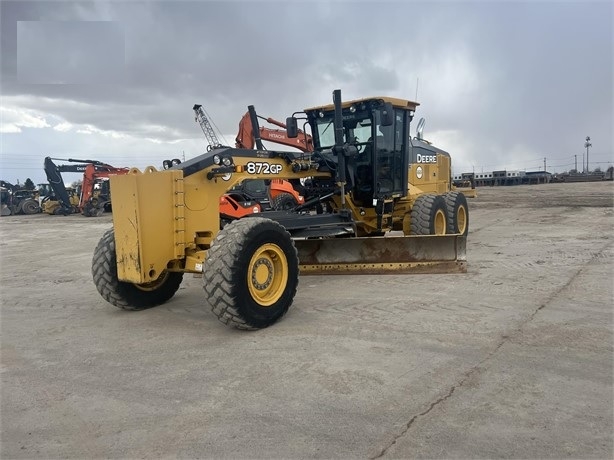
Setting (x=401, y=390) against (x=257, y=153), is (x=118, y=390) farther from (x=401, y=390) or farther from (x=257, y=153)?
(x=257, y=153)

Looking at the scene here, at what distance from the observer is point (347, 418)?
3.15m

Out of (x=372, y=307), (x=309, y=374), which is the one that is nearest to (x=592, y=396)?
(x=309, y=374)

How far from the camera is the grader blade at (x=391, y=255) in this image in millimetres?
6883

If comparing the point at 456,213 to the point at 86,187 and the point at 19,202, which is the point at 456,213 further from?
the point at 19,202

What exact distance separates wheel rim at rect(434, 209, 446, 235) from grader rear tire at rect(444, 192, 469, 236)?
13cm

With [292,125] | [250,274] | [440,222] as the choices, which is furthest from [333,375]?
[440,222]

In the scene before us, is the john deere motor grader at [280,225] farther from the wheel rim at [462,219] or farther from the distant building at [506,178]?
the distant building at [506,178]

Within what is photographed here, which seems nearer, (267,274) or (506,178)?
(267,274)

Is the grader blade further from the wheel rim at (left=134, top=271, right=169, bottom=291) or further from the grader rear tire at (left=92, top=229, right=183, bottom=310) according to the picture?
the grader rear tire at (left=92, top=229, right=183, bottom=310)

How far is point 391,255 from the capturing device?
6988mm

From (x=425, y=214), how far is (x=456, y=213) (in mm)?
1399

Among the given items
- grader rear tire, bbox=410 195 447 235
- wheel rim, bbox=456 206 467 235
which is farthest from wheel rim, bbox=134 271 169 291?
wheel rim, bbox=456 206 467 235

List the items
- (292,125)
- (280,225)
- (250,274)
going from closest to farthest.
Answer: (250,274), (280,225), (292,125)

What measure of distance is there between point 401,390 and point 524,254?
609 cm
